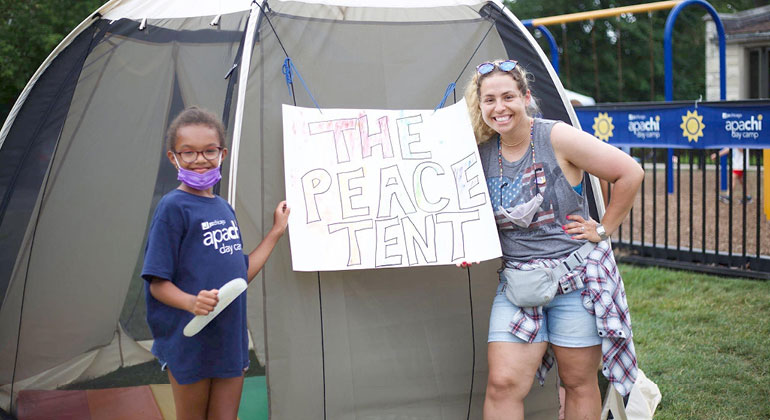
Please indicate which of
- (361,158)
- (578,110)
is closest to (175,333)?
(361,158)

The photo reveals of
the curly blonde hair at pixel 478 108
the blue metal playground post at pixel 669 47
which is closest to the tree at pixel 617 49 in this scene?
the blue metal playground post at pixel 669 47

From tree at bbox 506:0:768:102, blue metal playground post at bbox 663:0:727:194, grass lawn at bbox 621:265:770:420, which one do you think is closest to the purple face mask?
grass lawn at bbox 621:265:770:420

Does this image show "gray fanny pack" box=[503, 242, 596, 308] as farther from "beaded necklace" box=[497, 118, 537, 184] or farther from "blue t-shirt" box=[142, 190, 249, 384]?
"blue t-shirt" box=[142, 190, 249, 384]

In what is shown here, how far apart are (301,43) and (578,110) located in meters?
4.92

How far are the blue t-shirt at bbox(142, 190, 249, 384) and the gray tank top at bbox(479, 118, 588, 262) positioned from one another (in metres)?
0.96

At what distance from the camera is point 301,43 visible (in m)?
2.96

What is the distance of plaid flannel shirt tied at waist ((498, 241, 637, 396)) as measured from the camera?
2561 mm

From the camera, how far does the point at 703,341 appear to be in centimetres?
453

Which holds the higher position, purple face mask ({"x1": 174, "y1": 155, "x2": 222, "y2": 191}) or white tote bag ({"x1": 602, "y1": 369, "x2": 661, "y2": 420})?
purple face mask ({"x1": 174, "y1": 155, "x2": 222, "y2": 191})

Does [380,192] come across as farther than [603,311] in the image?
Yes

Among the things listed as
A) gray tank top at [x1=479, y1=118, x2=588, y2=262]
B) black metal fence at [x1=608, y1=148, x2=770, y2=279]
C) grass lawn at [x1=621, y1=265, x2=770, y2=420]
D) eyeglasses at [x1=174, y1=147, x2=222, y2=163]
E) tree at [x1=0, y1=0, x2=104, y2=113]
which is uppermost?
tree at [x1=0, y1=0, x2=104, y2=113]

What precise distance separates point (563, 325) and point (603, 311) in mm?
146

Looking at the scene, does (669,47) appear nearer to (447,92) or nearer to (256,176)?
(447,92)

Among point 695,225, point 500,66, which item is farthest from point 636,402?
point 695,225
